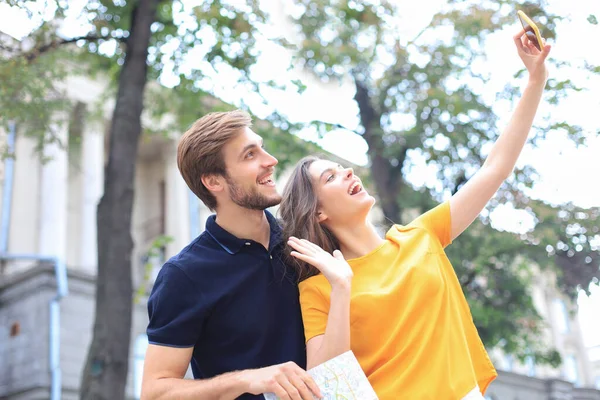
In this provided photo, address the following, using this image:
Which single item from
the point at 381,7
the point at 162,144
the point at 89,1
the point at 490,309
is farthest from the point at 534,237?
the point at 162,144

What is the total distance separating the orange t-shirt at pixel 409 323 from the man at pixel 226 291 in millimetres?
182

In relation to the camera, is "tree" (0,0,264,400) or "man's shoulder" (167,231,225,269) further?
"tree" (0,0,264,400)

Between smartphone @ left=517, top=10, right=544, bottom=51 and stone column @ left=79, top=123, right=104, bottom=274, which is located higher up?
stone column @ left=79, top=123, right=104, bottom=274

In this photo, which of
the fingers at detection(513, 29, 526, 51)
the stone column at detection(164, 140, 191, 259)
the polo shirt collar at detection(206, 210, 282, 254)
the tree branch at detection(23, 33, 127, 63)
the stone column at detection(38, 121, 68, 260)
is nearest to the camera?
the fingers at detection(513, 29, 526, 51)

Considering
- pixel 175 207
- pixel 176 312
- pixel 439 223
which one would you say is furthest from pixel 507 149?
pixel 175 207

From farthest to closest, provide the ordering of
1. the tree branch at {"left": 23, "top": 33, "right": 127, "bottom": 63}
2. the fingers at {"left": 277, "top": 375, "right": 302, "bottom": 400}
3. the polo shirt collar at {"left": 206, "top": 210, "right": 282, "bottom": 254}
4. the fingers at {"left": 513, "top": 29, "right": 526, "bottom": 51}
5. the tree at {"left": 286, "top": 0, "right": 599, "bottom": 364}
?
the tree at {"left": 286, "top": 0, "right": 599, "bottom": 364}, the tree branch at {"left": 23, "top": 33, "right": 127, "bottom": 63}, the polo shirt collar at {"left": 206, "top": 210, "right": 282, "bottom": 254}, the fingers at {"left": 513, "top": 29, "right": 526, "bottom": 51}, the fingers at {"left": 277, "top": 375, "right": 302, "bottom": 400}

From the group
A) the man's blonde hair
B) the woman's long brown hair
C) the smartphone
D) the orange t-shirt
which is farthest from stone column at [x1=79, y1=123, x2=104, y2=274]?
the smartphone

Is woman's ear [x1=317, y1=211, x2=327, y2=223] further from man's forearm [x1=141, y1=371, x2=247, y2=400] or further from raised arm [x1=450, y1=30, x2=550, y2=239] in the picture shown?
man's forearm [x1=141, y1=371, x2=247, y2=400]

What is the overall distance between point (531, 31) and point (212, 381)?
1.81 metres

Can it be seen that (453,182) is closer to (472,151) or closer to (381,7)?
(472,151)

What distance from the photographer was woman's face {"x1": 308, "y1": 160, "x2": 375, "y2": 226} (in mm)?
3078

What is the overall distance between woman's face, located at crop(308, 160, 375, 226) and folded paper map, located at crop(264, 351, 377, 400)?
689 millimetres

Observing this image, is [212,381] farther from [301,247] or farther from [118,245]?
[118,245]

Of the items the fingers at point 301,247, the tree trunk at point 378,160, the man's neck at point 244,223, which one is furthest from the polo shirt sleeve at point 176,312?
the tree trunk at point 378,160
